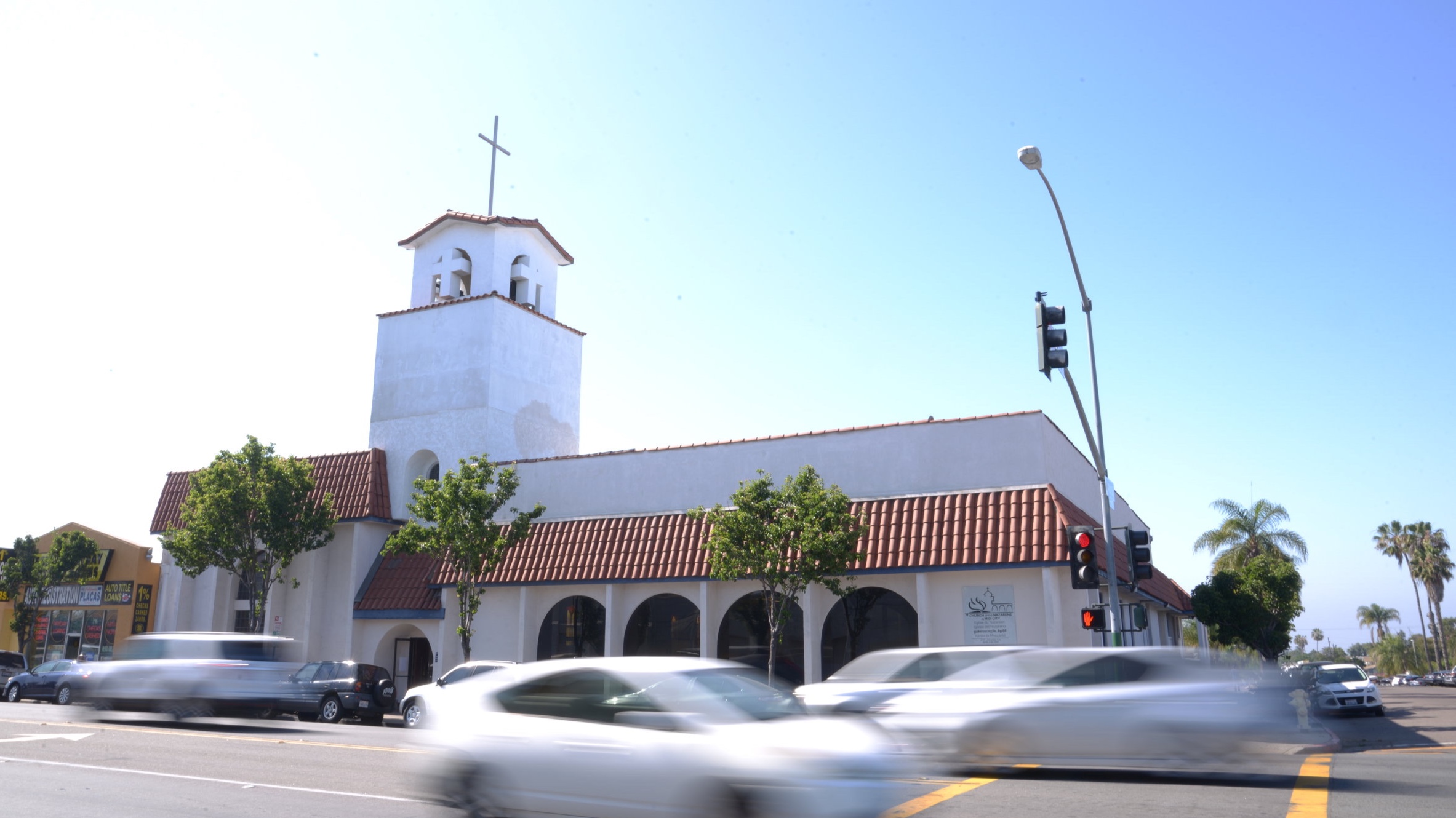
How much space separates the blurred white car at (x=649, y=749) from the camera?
653 cm

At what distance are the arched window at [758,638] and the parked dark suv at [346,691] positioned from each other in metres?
8.51

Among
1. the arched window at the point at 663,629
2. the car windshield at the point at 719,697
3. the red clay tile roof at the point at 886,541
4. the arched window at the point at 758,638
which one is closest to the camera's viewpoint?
the car windshield at the point at 719,697

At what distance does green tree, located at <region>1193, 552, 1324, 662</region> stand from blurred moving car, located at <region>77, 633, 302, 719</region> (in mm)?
35657

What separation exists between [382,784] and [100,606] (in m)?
32.7

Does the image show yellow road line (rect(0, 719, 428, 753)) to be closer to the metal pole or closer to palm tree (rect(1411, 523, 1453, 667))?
the metal pole

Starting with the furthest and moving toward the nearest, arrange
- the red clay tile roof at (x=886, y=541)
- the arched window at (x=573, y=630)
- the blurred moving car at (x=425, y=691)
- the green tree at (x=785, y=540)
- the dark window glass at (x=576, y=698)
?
the arched window at (x=573, y=630) < the blurred moving car at (x=425, y=691) < the red clay tile roof at (x=886, y=541) < the green tree at (x=785, y=540) < the dark window glass at (x=576, y=698)

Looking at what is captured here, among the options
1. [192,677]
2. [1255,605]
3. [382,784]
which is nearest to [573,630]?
[192,677]

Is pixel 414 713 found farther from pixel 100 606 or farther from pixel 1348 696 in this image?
pixel 1348 696

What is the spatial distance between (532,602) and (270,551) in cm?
906

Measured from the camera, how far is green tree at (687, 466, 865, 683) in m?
21.5

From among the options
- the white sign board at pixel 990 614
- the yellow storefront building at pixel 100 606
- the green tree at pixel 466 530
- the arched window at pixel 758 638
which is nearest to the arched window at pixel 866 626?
the arched window at pixel 758 638

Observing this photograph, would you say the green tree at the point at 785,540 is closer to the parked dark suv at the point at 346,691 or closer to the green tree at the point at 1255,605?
the parked dark suv at the point at 346,691

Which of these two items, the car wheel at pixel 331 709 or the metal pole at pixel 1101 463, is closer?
the metal pole at pixel 1101 463

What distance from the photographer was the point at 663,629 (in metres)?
25.6
